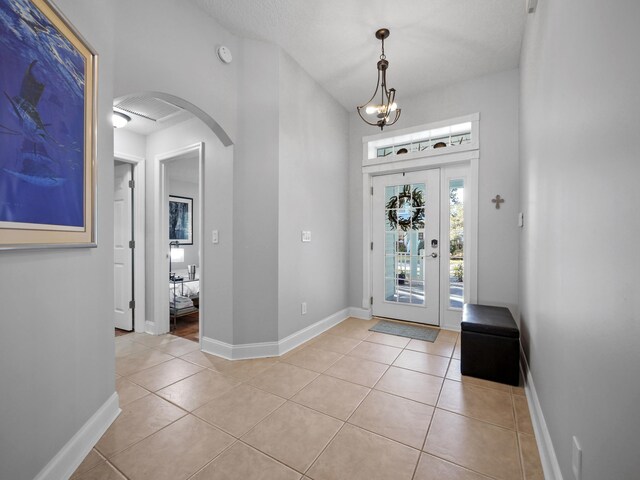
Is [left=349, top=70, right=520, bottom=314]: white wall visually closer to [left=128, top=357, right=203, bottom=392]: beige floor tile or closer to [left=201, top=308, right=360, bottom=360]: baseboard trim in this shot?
[left=201, top=308, right=360, bottom=360]: baseboard trim

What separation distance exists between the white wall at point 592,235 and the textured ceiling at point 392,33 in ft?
3.27

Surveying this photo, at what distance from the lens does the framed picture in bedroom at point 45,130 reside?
104 cm

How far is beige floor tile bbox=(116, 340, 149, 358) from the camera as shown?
2869 mm

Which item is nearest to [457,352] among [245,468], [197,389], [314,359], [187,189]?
[314,359]

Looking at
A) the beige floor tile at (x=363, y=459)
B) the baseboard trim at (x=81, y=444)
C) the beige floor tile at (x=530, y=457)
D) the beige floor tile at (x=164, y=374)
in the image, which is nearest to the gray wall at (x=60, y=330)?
the baseboard trim at (x=81, y=444)

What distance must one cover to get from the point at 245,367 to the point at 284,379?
1.40 feet

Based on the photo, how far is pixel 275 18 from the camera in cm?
242

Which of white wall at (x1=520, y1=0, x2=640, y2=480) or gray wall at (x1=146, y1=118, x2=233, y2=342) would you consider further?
gray wall at (x1=146, y1=118, x2=233, y2=342)

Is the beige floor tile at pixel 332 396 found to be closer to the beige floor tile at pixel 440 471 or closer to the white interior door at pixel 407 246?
the beige floor tile at pixel 440 471

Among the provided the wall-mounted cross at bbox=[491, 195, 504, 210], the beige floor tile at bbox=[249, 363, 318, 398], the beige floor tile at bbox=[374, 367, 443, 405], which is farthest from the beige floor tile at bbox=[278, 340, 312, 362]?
the wall-mounted cross at bbox=[491, 195, 504, 210]

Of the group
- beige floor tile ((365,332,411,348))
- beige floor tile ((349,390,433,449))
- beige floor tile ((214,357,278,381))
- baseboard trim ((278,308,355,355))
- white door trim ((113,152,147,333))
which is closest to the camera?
beige floor tile ((349,390,433,449))

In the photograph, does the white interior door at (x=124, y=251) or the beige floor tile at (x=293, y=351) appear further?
the white interior door at (x=124, y=251)

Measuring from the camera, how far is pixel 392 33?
2594mm

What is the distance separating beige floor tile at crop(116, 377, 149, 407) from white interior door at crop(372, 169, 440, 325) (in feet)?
9.39
